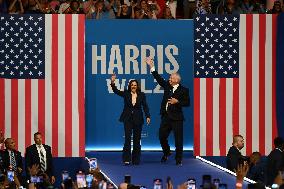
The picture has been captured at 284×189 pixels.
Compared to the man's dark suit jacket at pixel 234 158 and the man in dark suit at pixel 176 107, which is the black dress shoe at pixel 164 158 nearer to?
the man in dark suit at pixel 176 107

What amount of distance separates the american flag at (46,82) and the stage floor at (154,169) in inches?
29.5

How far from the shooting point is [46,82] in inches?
Answer: 627

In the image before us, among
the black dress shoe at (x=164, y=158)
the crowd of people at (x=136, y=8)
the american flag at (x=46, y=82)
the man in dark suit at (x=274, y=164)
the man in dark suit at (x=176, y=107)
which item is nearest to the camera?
the man in dark suit at (x=274, y=164)

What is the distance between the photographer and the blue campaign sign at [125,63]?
16.4 meters

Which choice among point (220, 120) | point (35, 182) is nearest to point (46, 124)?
point (220, 120)

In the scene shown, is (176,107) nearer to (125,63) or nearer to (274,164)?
(125,63)

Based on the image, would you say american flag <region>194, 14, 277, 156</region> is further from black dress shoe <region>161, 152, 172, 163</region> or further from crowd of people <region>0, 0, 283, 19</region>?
black dress shoe <region>161, 152, 172, 163</region>

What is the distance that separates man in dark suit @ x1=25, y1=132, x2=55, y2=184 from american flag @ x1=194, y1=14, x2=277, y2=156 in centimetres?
276

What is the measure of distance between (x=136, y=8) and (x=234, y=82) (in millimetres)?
2221

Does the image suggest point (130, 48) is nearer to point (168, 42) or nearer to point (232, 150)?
point (168, 42)

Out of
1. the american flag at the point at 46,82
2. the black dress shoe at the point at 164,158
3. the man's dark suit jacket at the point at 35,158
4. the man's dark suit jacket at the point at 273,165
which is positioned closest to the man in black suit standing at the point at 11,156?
the man's dark suit jacket at the point at 35,158

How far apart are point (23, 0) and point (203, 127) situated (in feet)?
12.9

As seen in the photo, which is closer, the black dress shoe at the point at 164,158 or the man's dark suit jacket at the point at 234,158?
the man's dark suit jacket at the point at 234,158

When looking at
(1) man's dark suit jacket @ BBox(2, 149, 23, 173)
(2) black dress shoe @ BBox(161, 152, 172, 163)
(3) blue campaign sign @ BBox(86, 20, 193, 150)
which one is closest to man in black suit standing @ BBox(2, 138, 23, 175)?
(1) man's dark suit jacket @ BBox(2, 149, 23, 173)
